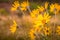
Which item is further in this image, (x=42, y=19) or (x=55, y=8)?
(x=55, y=8)

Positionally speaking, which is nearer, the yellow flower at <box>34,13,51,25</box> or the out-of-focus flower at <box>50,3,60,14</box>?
the yellow flower at <box>34,13,51,25</box>

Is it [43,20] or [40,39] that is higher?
[43,20]

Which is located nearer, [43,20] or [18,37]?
[43,20]

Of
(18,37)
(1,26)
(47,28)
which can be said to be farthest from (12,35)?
(47,28)

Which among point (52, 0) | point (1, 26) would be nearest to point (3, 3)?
point (1, 26)

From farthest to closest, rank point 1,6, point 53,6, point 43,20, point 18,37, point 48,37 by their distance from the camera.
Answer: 1. point 1,6
2. point 18,37
3. point 48,37
4. point 53,6
5. point 43,20

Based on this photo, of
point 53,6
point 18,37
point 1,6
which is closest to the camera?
point 53,6

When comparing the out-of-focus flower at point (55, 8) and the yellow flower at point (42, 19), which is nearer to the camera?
the yellow flower at point (42, 19)

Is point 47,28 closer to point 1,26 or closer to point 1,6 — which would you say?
point 1,26

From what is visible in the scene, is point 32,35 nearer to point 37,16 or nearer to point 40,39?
Result: point 40,39

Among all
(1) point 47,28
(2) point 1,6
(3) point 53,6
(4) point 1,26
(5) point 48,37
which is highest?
(3) point 53,6

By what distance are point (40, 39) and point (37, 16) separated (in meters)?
0.28

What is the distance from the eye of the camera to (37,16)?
1.88 meters

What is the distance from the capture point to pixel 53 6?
2.04 meters
